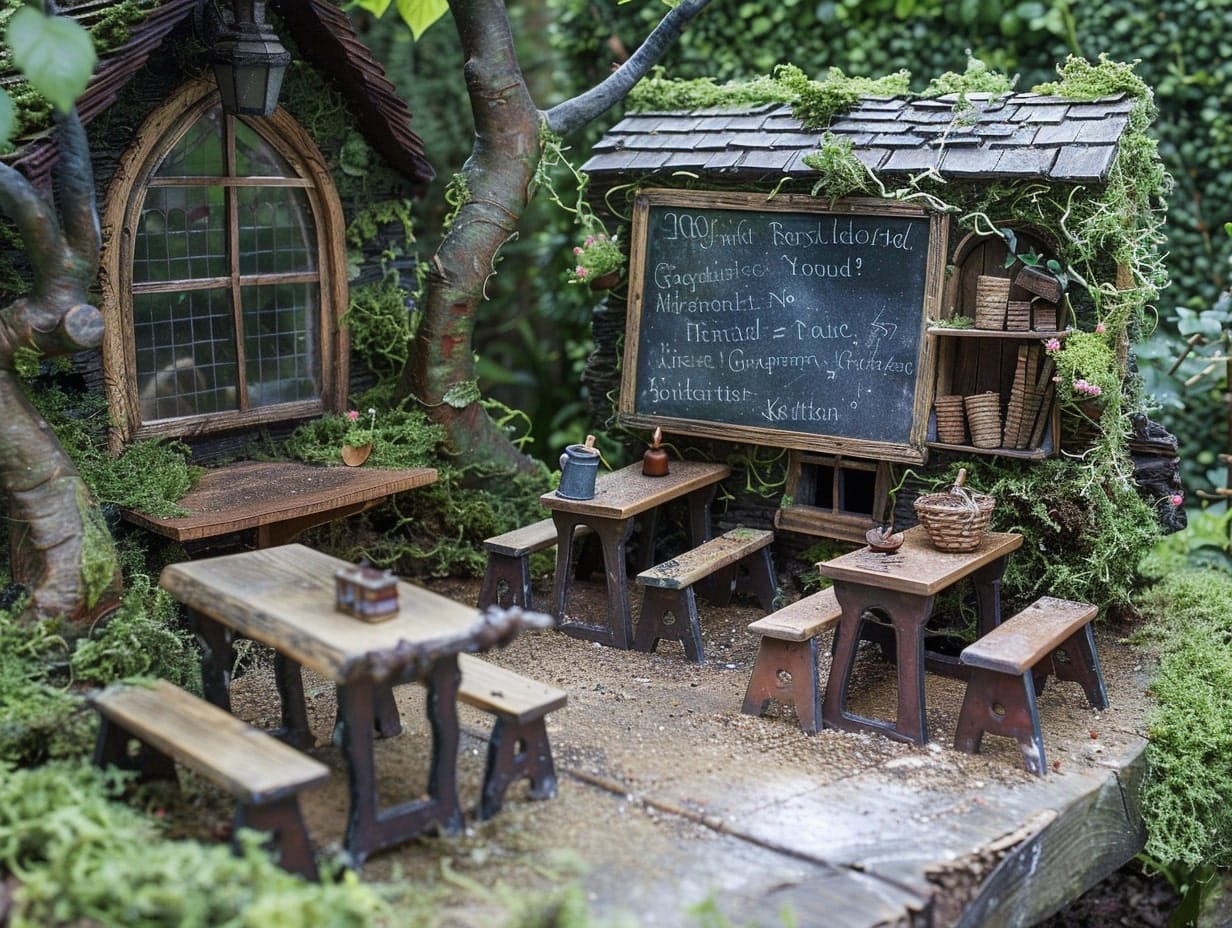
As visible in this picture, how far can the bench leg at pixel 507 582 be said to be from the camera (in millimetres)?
6832

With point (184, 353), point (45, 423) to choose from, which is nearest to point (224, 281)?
point (184, 353)

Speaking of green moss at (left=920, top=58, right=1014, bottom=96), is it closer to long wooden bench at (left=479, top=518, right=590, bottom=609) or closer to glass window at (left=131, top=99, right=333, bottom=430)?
long wooden bench at (left=479, top=518, right=590, bottom=609)

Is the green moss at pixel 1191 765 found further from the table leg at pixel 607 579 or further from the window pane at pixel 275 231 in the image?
the window pane at pixel 275 231

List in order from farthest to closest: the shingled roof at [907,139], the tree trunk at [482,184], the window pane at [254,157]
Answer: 1. the tree trunk at [482,184]
2. the window pane at [254,157]
3. the shingled roof at [907,139]

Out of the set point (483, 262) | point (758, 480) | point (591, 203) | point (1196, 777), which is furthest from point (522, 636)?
point (1196, 777)

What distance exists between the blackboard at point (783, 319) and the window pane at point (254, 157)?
→ 190 cm

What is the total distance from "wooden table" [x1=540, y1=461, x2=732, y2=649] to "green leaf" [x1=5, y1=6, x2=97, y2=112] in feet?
10.2

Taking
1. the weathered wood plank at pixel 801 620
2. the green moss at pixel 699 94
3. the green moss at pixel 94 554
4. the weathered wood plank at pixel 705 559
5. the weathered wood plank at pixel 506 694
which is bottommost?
the weathered wood plank at pixel 705 559

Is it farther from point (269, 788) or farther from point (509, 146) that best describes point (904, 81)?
point (269, 788)

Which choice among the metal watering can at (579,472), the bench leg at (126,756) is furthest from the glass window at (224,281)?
the bench leg at (126,756)

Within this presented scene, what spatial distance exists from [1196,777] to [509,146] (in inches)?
179

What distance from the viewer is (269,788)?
3.99 meters

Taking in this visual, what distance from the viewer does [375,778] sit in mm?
4477

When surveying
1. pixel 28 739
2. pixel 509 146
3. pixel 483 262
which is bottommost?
pixel 28 739
